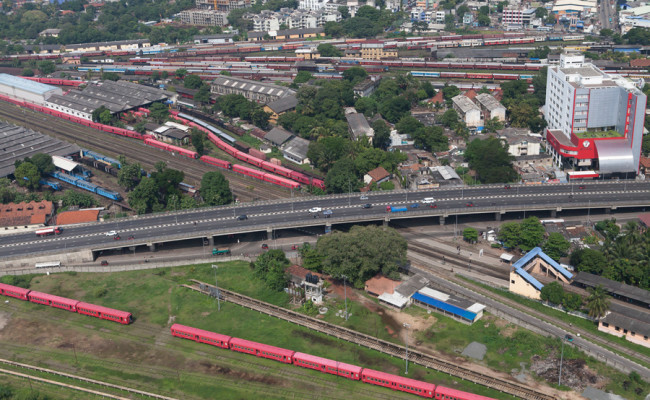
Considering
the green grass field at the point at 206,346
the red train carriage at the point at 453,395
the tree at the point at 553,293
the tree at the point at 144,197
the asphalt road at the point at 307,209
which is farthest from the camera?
the tree at the point at 144,197

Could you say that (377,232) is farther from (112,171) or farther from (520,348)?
(112,171)

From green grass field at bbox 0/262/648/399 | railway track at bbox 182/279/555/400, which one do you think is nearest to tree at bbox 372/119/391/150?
green grass field at bbox 0/262/648/399

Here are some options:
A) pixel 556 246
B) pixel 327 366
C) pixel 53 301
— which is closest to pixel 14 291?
pixel 53 301

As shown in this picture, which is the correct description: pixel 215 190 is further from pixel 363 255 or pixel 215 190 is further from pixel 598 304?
pixel 598 304

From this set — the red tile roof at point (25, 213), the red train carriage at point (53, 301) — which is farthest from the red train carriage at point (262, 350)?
the red tile roof at point (25, 213)

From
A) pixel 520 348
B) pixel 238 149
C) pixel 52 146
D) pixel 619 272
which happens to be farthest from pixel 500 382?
pixel 52 146

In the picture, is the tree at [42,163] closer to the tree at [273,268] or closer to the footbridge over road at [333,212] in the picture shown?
the footbridge over road at [333,212]

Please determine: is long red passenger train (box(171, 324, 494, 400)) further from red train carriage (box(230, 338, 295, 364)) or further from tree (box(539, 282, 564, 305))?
tree (box(539, 282, 564, 305))
